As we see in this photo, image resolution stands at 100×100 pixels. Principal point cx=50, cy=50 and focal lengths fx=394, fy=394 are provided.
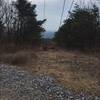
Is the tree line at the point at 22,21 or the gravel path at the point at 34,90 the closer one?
the gravel path at the point at 34,90

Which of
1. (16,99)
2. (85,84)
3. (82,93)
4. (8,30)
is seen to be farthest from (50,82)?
(8,30)

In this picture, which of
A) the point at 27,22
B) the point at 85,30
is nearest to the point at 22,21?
the point at 27,22

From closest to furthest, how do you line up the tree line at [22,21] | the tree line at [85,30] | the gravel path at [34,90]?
the gravel path at [34,90]
the tree line at [85,30]
the tree line at [22,21]

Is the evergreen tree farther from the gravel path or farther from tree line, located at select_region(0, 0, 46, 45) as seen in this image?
the gravel path

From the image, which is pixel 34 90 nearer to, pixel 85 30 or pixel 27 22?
pixel 85 30

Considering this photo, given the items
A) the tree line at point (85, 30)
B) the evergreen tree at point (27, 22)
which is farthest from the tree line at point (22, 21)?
the tree line at point (85, 30)

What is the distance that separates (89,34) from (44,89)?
2777cm

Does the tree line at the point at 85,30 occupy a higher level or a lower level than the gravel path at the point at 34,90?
higher

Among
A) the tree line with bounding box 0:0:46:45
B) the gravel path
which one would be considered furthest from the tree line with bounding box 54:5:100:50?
the gravel path

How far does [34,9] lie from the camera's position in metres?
59.1

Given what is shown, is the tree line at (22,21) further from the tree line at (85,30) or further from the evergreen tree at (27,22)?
the tree line at (85,30)

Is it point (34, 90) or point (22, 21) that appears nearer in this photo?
point (34, 90)

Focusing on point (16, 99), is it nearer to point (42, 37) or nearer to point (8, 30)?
point (8, 30)

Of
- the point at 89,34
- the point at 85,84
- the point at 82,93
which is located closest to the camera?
the point at 82,93
